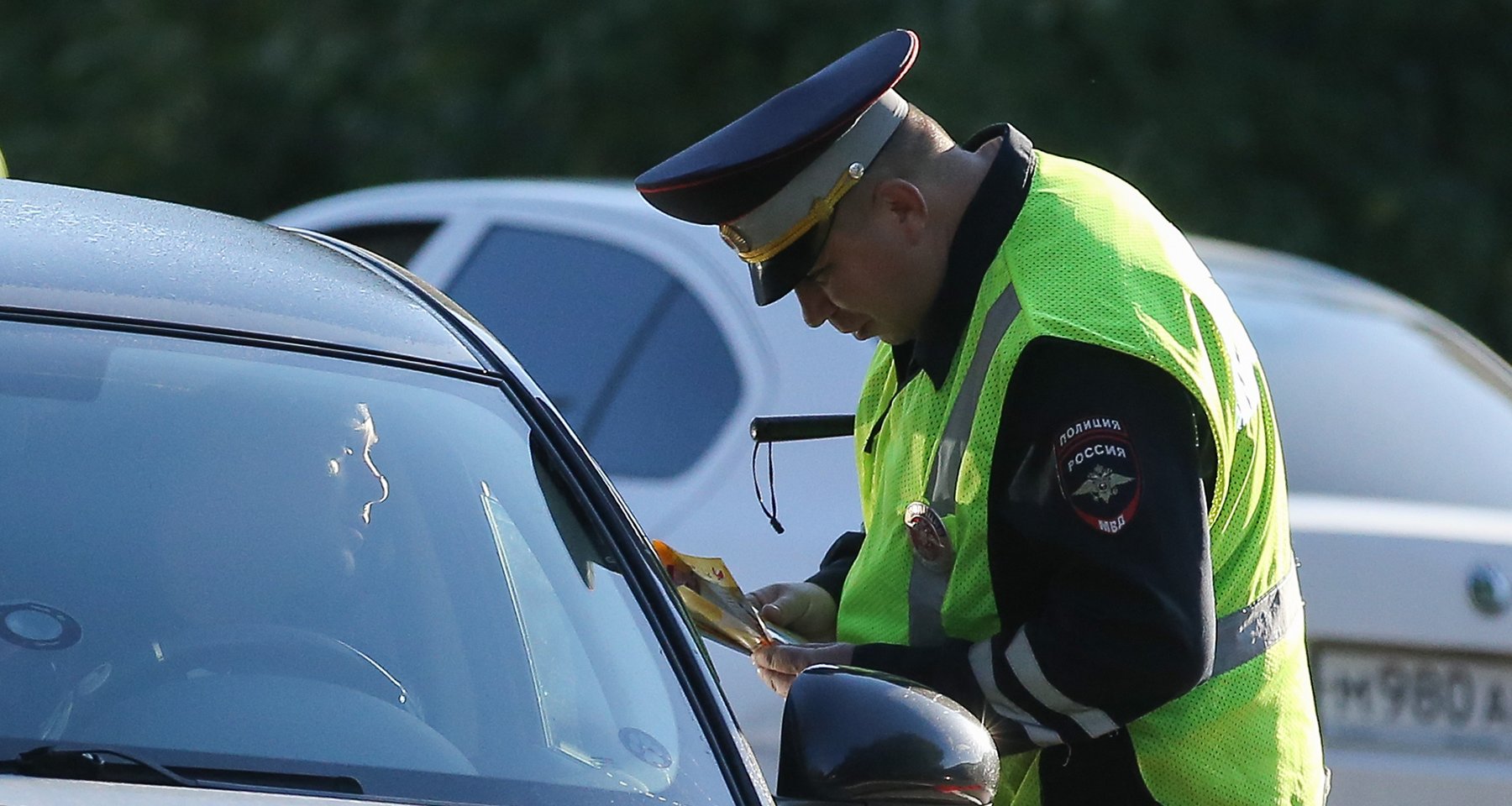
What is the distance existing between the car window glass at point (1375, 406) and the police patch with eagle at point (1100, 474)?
6.05 ft

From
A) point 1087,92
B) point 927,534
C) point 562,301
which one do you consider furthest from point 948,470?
point 1087,92

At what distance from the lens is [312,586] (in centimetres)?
222

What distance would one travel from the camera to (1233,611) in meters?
2.44

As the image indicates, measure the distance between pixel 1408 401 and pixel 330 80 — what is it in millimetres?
7389

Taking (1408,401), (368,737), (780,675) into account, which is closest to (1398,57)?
(1408,401)

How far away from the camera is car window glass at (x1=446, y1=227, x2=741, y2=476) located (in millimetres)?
4094

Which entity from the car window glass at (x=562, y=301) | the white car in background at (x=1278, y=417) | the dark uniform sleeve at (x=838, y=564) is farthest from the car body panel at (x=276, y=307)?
the car window glass at (x=562, y=301)

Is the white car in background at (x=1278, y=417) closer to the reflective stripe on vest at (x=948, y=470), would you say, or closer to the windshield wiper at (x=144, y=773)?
the reflective stripe on vest at (x=948, y=470)

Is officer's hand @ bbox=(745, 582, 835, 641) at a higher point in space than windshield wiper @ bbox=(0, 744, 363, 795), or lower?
higher

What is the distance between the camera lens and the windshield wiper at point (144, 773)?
1.91m

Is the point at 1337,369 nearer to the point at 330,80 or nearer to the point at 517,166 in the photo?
the point at 517,166

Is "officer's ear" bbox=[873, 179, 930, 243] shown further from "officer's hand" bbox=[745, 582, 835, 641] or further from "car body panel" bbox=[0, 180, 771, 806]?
"officer's hand" bbox=[745, 582, 835, 641]

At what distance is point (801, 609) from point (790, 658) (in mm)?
→ 236

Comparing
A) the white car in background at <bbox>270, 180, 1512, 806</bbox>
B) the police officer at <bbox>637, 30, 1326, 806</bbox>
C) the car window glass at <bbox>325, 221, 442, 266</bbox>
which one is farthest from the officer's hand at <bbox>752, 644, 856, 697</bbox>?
the car window glass at <bbox>325, 221, 442, 266</bbox>
